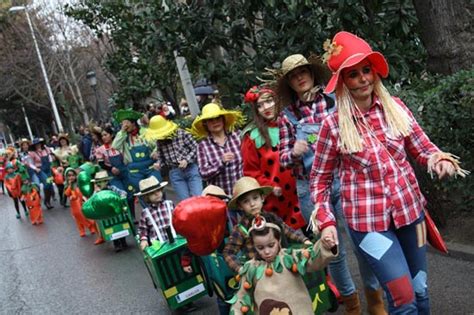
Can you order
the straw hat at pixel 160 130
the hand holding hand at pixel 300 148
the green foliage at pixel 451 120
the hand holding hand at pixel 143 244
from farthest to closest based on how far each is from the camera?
the straw hat at pixel 160 130 < the hand holding hand at pixel 143 244 < the green foliage at pixel 451 120 < the hand holding hand at pixel 300 148

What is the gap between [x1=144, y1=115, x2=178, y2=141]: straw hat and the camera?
25.2ft

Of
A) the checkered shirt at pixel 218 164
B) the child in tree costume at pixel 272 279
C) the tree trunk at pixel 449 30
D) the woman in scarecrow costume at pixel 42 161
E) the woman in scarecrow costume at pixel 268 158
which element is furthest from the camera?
the woman in scarecrow costume at pixel 42 161

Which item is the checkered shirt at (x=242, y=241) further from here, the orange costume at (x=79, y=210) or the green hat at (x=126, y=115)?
the orange costume at (x=79, y=210)

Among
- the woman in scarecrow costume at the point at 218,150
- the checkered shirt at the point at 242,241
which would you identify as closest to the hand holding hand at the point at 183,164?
the woman in scarecrow costume at the point at 218,150

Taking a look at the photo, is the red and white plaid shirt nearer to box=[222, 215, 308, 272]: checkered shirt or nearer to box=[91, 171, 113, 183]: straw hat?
box=[222, 215, 308, 272]: checkered shirt

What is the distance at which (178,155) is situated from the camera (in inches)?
298

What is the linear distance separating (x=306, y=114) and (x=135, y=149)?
4934 millimetres

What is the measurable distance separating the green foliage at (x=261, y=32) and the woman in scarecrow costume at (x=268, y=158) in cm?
212

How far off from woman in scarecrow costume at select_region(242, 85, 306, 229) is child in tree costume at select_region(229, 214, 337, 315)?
42.5 inches

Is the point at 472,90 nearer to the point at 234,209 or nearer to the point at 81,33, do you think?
the point at 234,209

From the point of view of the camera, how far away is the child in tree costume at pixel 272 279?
3.51 meters

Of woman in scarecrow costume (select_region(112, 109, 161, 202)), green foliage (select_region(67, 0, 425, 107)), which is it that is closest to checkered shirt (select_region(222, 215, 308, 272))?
green foliage (select_region(67, 0, 425, 107))

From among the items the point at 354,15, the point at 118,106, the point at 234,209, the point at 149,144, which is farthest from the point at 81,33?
the point at 234,209

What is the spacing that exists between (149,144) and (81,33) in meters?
21.1
